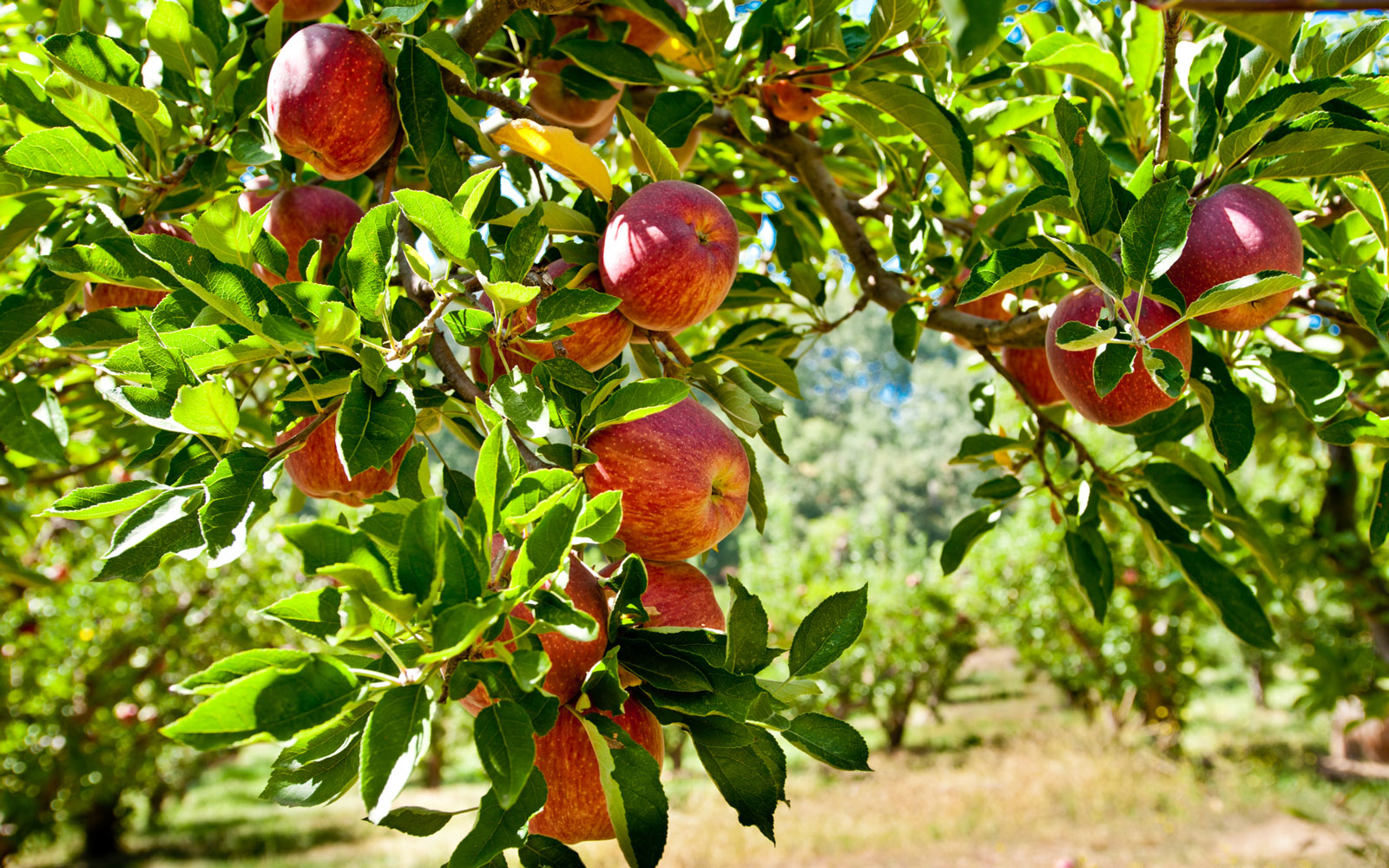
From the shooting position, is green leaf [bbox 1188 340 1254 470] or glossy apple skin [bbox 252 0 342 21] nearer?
green leaf [bbox 1188 340 1254 470]

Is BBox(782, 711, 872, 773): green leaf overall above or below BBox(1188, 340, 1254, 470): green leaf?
below

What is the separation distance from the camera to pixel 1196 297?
3.20 feet

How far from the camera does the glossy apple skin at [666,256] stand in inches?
37.1

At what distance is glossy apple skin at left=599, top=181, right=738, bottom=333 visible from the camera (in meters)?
0.94

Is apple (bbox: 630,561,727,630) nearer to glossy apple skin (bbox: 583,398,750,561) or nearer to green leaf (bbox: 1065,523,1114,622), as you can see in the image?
glossy apple skin (bbox: 583,398,750,561)

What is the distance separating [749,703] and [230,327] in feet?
1.73

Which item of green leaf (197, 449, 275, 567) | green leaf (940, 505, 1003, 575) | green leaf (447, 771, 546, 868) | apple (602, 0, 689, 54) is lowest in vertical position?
green leaf (940, 505, 1003, 575)

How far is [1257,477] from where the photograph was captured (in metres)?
8.81

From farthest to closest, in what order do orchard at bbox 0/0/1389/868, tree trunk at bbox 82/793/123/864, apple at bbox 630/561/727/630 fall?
tree trunk at bbox 82/793/123/864, apple at bbox 630/561/727/630, orchard at bbox 0/0/1389/868

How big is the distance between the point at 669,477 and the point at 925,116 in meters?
0.62

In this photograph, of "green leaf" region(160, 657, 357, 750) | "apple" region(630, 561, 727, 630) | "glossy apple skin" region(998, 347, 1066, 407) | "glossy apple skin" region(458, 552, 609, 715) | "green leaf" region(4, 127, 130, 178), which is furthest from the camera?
"glossy apple skin" region(998, 347, 1066, 407)

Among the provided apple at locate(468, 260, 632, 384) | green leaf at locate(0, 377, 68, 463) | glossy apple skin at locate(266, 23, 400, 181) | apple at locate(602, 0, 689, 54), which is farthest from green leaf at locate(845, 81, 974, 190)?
green leaf at locate(0, 377, 68, 463)

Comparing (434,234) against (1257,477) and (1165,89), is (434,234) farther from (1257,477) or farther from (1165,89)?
(1257,477)

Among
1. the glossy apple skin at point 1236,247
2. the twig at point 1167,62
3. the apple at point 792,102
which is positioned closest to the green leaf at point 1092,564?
the glossy apple skin at point 1236,247
